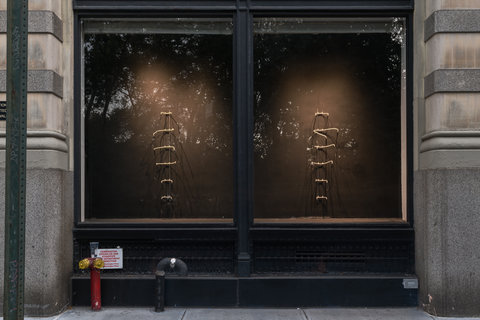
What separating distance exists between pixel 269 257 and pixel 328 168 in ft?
6.14

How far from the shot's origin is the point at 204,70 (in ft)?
24.6

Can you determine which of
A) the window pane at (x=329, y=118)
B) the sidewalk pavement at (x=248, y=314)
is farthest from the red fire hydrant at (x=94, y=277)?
the window pane at (x=329, y=118)

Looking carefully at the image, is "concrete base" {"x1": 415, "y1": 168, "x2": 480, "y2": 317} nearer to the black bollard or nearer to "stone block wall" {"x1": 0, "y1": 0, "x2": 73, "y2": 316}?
the black bollard

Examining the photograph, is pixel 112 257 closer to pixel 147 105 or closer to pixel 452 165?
pixel 147 105

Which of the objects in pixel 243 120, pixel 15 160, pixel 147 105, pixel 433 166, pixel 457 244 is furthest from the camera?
pixel 147 105

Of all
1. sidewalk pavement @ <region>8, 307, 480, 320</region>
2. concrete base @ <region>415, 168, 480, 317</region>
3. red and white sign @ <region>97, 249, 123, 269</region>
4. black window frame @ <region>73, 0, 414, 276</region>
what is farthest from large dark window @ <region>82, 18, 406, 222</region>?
sidewalk pavement @ <region>8, 307, 480, 320</region>

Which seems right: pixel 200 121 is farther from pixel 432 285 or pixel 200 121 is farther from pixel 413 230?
pixel 432 285

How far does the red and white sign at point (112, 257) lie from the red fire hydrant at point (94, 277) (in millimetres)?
291

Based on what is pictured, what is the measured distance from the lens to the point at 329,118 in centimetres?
759

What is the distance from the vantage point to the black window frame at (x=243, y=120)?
6.71 metres

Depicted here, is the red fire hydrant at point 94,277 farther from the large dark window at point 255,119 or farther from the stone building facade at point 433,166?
the large dark window at point 255,119

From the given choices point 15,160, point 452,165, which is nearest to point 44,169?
point 15,160

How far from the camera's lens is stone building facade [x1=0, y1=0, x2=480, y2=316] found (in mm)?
6098

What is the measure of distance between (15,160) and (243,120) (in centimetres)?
392
